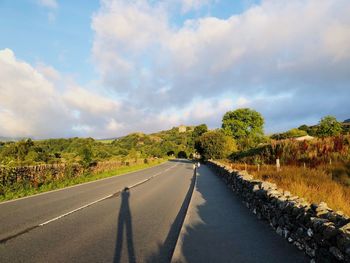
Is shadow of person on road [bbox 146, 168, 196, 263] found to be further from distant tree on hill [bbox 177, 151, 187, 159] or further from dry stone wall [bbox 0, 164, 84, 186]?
distant tree on hill [bbox 177, 151, 187, 159]

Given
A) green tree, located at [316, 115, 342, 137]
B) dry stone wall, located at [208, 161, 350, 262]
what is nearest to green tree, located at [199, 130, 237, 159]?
green tree, located at [316, 115, 342, 137]

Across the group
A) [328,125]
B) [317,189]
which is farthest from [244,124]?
[317,189]

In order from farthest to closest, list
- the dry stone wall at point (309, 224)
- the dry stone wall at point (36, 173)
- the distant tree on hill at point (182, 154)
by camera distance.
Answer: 1. the distant tree on hill at point (182, 154)
2. the dry stone wall at point (36, 173)
3. the dry stone wall at point (309, 224)

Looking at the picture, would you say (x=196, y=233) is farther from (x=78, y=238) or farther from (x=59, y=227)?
(x=59, y=227)

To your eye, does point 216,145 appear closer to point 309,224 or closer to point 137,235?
point 137,235

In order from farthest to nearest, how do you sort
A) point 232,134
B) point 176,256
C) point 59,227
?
point 232,134 → point 59,227 → point 176,256

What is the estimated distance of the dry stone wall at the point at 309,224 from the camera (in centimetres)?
475

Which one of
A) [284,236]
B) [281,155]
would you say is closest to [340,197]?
[284,236]

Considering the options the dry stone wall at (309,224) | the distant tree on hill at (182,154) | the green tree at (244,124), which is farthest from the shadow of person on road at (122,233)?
the distant tree on hill at (182,154)

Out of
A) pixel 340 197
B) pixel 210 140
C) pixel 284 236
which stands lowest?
pixel 284 236

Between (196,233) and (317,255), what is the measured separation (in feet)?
11.0

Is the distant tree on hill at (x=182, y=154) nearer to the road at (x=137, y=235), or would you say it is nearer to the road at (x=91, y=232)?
the road at (x=91, y=232)

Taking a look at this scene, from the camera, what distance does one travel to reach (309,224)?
5867 mm

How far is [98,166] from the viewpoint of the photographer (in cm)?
3878
